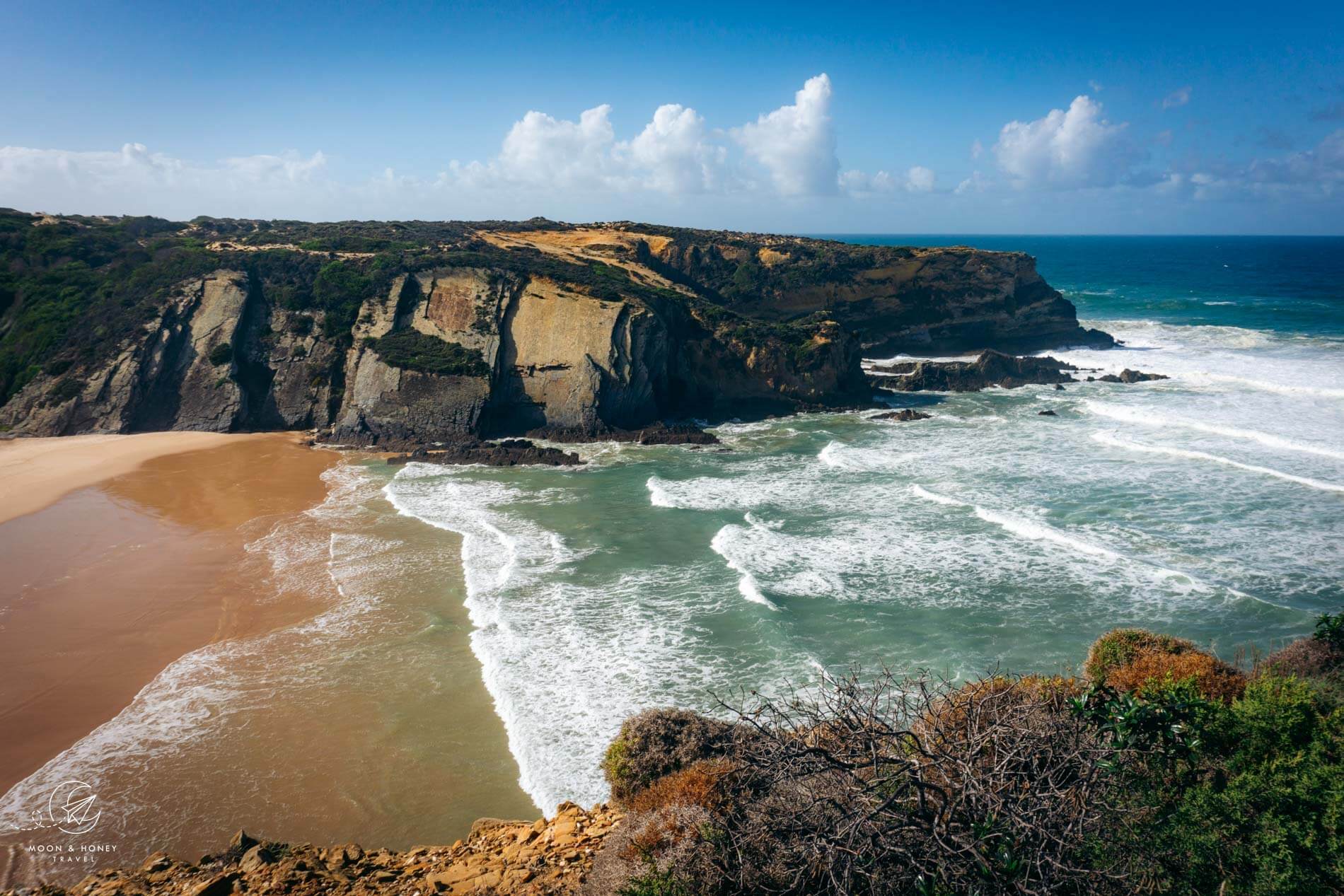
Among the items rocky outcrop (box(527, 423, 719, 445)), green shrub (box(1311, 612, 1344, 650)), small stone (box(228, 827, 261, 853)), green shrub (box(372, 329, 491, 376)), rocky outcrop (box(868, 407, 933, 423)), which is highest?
green shrub (box(372, 329, 491, 376))

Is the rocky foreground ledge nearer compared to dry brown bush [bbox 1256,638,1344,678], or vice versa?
the rocky foreground ledge

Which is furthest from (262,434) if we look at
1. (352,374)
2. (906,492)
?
(906,492)

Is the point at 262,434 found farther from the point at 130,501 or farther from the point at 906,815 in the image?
the point at 906,815

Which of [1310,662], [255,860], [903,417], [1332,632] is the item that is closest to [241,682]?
[255,860]

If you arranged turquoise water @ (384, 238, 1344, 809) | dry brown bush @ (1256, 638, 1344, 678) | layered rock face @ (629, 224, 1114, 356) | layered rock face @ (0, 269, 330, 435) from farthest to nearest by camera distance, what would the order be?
1. layered rock face @ (629, 224, 1114, 356)
2. layered rock face @ (0, 269, 330, 435)
3. turquoise water @ (384, 238, 1344, 809)
4. dry brown bush @ (1256, 638, 1344, 678)

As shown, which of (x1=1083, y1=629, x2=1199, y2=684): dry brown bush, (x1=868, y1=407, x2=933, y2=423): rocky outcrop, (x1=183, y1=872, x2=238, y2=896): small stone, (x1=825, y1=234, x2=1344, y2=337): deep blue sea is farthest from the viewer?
(x1=825, y1=234, x2=1344, y2=337): deep blue sea

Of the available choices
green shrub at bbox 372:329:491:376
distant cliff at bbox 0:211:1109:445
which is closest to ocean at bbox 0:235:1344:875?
distant cliff at bbox 0:211:1109:445

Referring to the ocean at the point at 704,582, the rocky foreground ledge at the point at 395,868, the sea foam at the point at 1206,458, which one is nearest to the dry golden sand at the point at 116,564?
the ocean at the point at 704,582

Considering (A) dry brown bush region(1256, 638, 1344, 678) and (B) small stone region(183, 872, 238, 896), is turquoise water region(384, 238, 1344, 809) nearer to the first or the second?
(A) dry brown bush region(1256, 638, 1344, 678)
